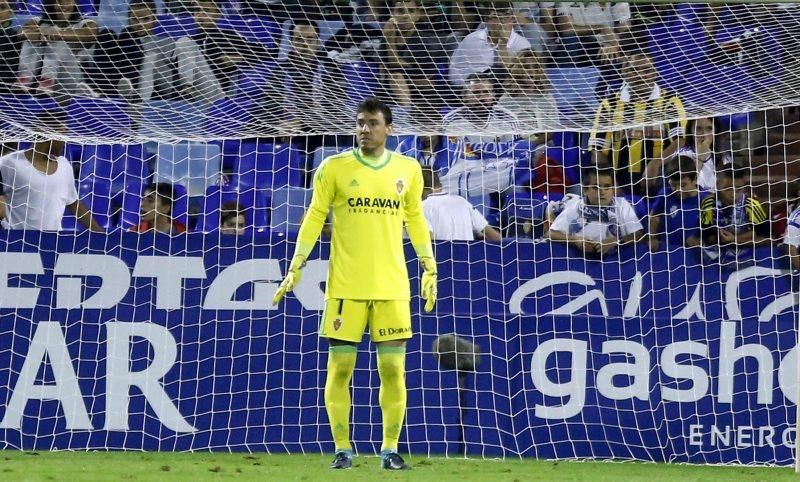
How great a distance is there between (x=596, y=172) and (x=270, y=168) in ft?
7.80

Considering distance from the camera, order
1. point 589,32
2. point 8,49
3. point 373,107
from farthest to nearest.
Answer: point 589,32 → point 8,49 → point 373,107

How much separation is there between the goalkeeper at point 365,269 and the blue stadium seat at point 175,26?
2.74 m

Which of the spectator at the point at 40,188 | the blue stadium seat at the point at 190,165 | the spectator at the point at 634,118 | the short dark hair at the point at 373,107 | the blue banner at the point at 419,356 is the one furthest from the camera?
the blue stadium seat at the point at 190,165

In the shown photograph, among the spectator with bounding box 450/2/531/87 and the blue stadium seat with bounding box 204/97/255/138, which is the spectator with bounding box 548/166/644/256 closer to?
the spectator with bounding box 450/2/531/87

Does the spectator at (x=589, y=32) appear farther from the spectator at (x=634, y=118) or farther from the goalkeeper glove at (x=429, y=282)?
the goalkeeper glove at (x=429, y=282)

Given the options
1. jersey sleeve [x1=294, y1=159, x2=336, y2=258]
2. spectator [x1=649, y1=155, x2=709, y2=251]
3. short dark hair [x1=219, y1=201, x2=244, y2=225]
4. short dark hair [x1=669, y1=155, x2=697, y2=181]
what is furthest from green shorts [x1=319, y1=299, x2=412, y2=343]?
short dark hair [x1=669, y1=155, x2=697, y2=181]

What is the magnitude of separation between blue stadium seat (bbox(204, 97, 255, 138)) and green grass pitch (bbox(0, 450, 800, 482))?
7.70 ft

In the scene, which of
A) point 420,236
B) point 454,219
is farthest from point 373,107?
point 454,219

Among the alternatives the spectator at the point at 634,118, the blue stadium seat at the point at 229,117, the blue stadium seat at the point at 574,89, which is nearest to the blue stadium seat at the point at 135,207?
the blue stadium seat at the point at 229,117

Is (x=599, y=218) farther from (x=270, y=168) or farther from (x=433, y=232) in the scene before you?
(x=270, y=168)

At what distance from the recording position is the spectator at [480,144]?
863 cm

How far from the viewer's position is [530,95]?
884cm

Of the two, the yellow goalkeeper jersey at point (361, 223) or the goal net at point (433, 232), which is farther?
the goal net at point (433, 232)

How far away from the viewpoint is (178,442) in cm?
783
